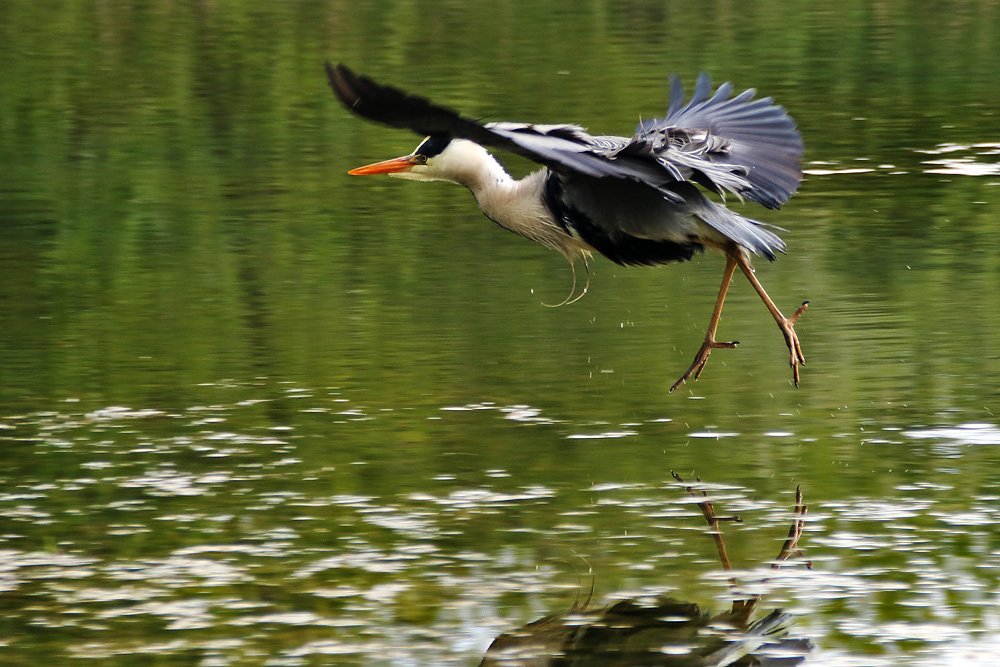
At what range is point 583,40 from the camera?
17.2 m

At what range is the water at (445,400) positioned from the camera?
5055 mm

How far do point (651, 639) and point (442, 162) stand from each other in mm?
2911

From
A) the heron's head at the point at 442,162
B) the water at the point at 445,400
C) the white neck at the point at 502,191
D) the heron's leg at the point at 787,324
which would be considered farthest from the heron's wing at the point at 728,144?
the water at the point at 445,400

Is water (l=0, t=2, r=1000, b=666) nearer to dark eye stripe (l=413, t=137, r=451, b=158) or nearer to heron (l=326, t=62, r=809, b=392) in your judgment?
heron (l=326, t=62, r=809, b=392)

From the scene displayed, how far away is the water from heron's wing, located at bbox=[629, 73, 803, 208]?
37.3 inches

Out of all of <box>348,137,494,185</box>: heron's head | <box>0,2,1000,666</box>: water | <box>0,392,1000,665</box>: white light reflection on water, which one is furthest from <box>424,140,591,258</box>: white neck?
<box>0,392,1000,665</box>: white light reflection on water

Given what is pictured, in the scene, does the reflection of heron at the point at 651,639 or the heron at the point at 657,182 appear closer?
the reflection of heron at the point at 651,639

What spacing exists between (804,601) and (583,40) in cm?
1289

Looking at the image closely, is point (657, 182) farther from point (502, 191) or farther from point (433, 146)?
point (433, 146)

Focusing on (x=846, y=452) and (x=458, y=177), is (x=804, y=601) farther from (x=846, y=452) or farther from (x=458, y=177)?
(x=458, y=177)

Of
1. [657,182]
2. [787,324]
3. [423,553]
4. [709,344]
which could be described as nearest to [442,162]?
[657,182]

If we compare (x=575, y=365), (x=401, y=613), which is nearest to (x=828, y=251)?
(x=575, y=365)

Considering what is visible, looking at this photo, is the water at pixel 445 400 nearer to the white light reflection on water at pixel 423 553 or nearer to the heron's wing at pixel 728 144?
the white light reflection on water at pixel 423 553

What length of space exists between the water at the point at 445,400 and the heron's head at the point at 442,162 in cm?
95
